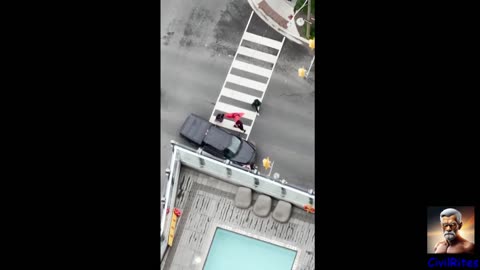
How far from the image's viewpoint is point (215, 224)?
118 ft

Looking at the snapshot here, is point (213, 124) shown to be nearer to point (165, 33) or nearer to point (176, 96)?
point (176, 96)

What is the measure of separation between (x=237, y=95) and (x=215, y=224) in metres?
8.21

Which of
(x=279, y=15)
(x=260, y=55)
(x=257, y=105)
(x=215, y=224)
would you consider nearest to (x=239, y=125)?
(x=257, y=105)

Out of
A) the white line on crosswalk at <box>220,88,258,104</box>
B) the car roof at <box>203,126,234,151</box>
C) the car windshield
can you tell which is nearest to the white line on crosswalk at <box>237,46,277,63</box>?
the white line on crosswalk at <box>220,88,258,104</box>

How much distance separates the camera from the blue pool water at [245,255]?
35.5 m

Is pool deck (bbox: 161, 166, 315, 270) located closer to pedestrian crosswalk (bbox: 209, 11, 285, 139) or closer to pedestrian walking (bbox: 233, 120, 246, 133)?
pedestrian walking (bbox: 233, 120, 246, 133)

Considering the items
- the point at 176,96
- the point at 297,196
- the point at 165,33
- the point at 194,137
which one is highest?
the point at 165,33

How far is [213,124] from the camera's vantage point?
127 ft
